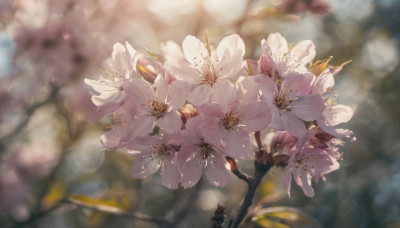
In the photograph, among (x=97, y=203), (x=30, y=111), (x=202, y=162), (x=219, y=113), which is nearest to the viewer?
(x=219, y=113)

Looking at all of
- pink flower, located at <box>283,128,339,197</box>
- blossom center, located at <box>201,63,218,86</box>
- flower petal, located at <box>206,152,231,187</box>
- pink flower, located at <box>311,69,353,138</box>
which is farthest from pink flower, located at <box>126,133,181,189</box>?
pink flower, located at <box>311,69,353,138</box>

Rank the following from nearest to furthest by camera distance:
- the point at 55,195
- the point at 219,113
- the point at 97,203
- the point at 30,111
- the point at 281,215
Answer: the point at 219,113
the point at 281,215
the point at 97,203
the point at 55,195
the point at 30,111

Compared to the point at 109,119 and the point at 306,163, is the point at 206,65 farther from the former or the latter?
the point at 109,119

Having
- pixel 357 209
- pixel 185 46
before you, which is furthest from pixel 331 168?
pixel 357 209

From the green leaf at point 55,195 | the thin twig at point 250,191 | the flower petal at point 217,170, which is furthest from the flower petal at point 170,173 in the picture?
the green leaf at point 55,195

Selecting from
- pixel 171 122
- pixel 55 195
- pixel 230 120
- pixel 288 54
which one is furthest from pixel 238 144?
pixel 55 195

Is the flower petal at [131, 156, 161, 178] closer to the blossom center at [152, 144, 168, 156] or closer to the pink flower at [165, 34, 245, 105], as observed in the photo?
the blossom center at [152, 144, 168, 156]

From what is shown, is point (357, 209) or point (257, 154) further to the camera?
point (357, 209)

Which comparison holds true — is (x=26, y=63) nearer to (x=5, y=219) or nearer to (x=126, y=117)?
(x=5, y=219)
